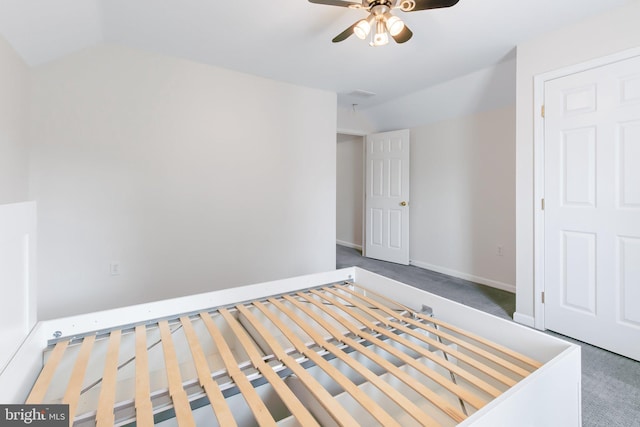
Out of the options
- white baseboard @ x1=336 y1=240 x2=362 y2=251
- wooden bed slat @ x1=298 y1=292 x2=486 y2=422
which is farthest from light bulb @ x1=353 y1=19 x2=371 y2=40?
white baseboard @ x1=336 y1=240 x2=362 y2=251

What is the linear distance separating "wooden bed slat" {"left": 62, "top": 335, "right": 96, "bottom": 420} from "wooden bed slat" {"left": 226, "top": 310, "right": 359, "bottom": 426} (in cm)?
51

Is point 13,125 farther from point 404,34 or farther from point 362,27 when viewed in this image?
point 404,34

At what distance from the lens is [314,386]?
31.1 inches

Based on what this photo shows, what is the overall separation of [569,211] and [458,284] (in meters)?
1.55

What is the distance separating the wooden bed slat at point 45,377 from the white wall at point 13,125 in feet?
4.45

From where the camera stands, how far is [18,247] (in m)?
0.86

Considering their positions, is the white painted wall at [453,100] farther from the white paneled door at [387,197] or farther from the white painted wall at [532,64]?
the white painted wall at [532,64]

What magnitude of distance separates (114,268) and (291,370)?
2.25m

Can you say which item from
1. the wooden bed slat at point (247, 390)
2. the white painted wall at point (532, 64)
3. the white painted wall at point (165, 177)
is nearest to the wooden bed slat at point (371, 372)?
the wooden bed slat at point (247, 390)

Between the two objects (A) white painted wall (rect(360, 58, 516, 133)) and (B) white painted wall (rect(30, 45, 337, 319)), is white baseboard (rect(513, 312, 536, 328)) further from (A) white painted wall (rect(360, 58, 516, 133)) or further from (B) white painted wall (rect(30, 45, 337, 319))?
(A) white painted wall (rect(360, 58, 516, 133))

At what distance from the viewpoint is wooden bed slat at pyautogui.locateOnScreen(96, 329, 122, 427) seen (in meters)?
0.68

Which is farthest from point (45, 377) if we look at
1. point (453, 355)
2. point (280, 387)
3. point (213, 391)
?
point (453, 355)

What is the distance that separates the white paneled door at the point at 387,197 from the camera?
168 inches

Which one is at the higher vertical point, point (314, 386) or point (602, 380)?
point (314, 386)
